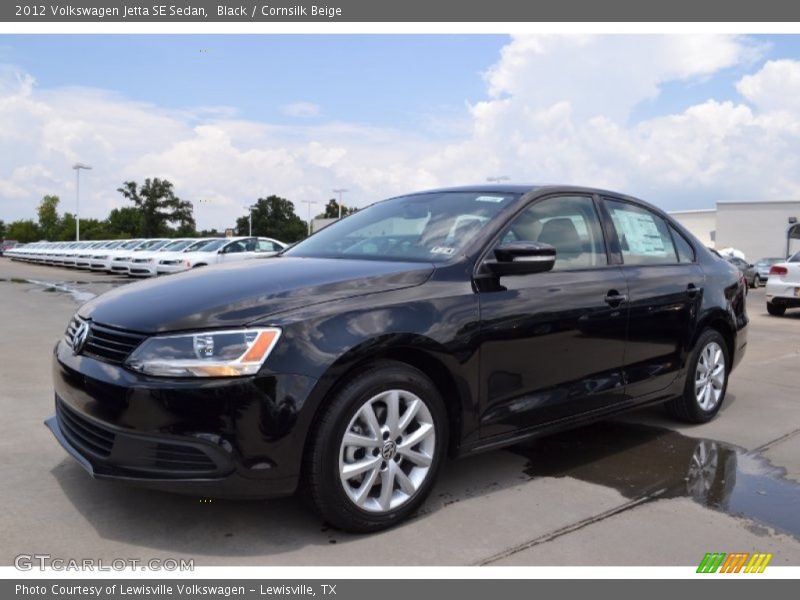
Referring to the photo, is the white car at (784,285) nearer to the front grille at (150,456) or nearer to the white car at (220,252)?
Result: the front grille at (150,456)

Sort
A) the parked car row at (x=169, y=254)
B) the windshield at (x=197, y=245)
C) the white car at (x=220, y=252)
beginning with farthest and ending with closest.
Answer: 1. the windshield at (x=197, y=245)
2. the parked car row at (x=169, y=254)
3. the white car at (x=220, y=252)

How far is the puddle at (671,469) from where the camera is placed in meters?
3.62

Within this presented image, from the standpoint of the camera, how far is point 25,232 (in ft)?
318

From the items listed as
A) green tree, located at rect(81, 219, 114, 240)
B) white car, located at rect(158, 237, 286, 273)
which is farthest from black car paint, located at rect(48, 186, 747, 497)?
green tree, located at rect(81, 219, 114, 240)

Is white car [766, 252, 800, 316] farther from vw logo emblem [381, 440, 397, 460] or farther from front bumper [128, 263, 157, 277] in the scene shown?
front bumper [128, 263, 157, 277]

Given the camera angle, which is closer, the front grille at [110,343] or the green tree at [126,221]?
the front grille at [110,343]

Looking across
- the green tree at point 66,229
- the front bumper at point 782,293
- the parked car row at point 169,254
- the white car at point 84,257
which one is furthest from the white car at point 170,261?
the green tree at point 66,229

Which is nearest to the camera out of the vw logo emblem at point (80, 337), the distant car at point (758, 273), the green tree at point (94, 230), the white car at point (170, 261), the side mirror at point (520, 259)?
the vw logo emblem at point (80, 337)

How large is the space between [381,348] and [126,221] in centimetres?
9056

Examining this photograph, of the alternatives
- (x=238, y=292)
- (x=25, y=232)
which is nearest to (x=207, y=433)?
(x=238, y=292)

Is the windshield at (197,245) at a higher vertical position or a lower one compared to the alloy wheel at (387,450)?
higher

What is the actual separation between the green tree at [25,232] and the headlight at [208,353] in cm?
10231

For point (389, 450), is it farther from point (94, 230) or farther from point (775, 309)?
point (94, 230)
